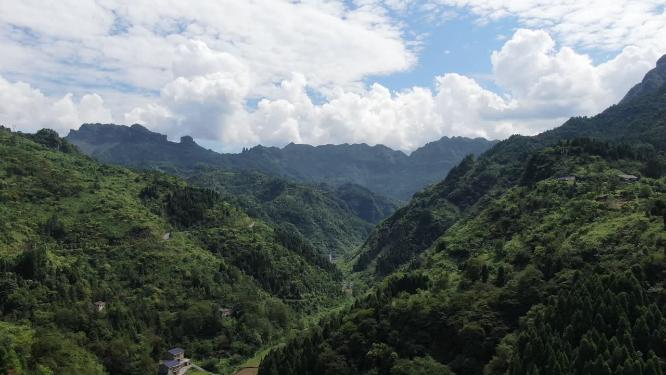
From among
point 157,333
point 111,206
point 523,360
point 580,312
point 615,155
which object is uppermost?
point 615,155

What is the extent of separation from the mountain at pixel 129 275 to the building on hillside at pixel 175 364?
7.73 feet

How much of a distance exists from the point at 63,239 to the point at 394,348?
3644 inches

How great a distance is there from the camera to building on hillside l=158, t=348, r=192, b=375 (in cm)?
10338

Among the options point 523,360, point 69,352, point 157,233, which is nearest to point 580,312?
point 523,360

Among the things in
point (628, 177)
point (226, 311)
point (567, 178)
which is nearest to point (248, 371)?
point (226, 311)

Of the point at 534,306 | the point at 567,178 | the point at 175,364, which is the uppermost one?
the point at 567,178

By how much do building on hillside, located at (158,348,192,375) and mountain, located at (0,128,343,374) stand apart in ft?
7.73

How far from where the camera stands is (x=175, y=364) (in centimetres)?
Result: 10531

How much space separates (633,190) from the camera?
11519 cm

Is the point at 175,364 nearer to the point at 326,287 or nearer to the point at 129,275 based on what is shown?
the point at 129,275

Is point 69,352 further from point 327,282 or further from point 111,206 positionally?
point 327,282

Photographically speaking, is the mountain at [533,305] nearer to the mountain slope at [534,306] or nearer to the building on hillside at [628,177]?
the mountain slope at [534,306]

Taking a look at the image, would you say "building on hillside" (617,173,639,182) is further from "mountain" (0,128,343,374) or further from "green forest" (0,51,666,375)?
"mountain" (0,128,343,374)

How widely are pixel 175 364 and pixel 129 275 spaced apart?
109ft
